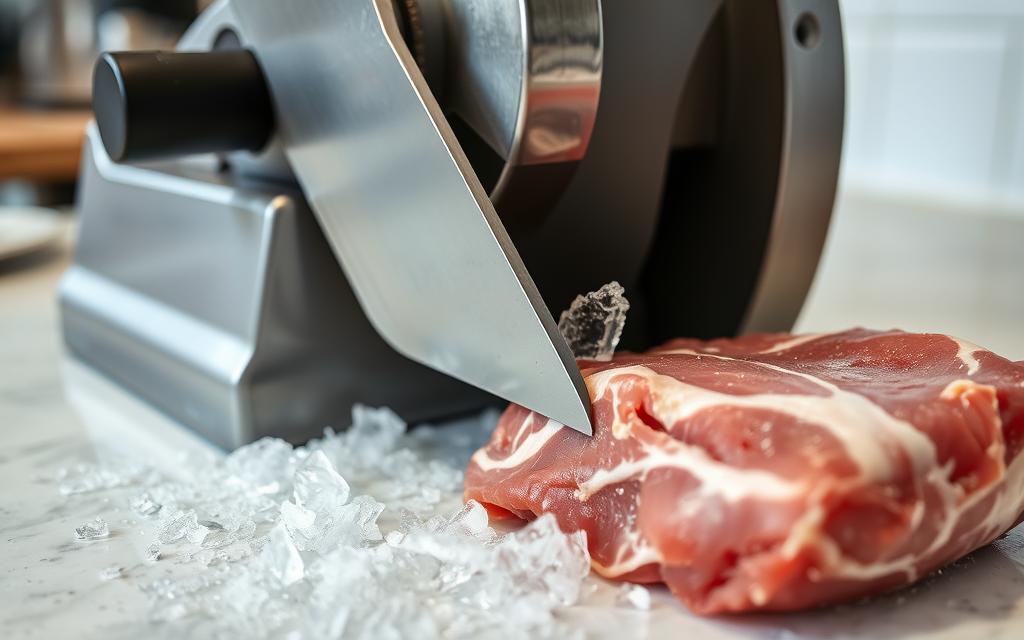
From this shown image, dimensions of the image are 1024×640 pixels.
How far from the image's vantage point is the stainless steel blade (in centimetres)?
51

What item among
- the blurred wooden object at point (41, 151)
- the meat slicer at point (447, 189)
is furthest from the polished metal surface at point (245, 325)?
the blurred wooden object at point (41, 151)

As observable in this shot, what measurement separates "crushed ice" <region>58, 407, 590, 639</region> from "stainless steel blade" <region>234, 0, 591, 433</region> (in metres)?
0.08

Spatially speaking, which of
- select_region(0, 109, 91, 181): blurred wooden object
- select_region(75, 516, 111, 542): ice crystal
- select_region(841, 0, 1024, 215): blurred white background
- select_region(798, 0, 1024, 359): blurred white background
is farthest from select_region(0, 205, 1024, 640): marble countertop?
select_region(0, 109, 91, 181): blurred wooden object

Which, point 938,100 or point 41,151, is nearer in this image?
point 938,100

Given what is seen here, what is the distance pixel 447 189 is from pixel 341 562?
7.5 inches

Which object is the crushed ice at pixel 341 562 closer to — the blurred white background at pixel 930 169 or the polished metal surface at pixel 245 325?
the polished metal surface at pixel 245 325

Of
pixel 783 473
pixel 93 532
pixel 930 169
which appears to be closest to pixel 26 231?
pixel 93 532

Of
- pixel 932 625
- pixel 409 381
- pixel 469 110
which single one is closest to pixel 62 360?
pixel 409 381

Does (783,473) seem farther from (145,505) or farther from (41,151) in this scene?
(41,151)

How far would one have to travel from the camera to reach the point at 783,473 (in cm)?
42

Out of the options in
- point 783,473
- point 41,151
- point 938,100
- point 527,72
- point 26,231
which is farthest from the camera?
point 41,151

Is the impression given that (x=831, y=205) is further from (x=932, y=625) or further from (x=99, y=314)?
(x=99, y=314)

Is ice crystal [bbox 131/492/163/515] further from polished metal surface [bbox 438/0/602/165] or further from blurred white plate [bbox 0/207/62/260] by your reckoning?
blurred white plate [bbox 0/207/62/260]

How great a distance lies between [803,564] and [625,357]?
0.63 ft
